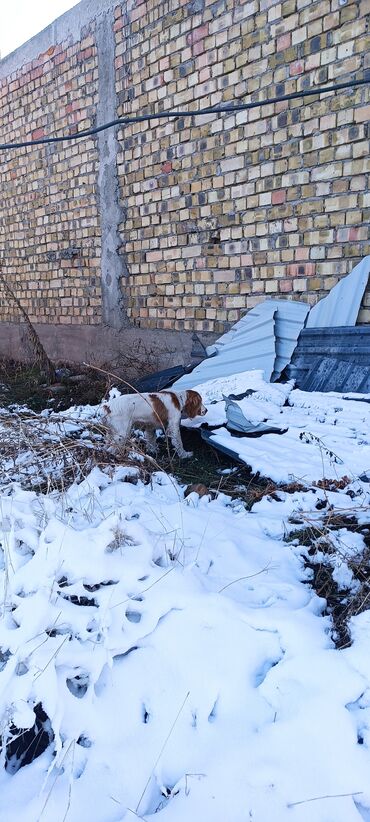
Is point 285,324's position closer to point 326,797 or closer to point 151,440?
point 151,440

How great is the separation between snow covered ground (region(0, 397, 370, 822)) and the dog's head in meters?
1.31

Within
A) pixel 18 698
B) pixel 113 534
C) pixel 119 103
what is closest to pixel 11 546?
pixel 113 534

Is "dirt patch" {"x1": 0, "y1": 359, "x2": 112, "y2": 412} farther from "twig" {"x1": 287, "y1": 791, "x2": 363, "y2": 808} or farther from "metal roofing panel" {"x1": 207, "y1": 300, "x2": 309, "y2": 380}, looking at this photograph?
"twig" {"x1": 287, "y1": 791, "x2": 363, "y2": 808}

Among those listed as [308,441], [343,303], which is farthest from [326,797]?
[343,303]

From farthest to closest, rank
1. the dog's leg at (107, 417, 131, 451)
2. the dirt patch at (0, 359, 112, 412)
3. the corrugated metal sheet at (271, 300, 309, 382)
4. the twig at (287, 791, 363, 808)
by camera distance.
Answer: the dirt patch at (0, 359, 112, 412), the corrugated metal sheet at (271, 300, 309, 382), the dog's leg at (107, 417, 131, 451), the twig at (287, 791, 363, 808)

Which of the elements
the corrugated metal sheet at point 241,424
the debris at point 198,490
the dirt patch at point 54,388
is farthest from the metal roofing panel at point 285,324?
the debris at point 198,490

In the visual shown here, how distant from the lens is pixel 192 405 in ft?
12.1

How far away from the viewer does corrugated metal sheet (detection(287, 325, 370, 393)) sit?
421cm

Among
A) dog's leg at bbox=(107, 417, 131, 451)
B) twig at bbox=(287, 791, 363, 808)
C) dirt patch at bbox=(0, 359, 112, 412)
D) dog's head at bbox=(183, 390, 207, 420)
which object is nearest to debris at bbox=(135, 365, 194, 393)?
dirt patch at bbox=(0, 359, 112, 412)

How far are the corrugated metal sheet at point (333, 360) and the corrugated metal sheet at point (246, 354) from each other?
243 mm

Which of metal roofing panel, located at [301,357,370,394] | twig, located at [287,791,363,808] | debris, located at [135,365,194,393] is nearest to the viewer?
twig, located at [287,791,363,808]

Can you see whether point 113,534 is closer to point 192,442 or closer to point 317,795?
point 317,795

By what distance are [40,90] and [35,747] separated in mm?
8063

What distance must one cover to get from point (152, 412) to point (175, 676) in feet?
6.75
